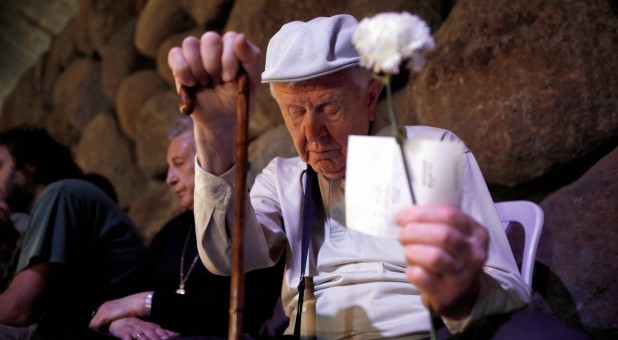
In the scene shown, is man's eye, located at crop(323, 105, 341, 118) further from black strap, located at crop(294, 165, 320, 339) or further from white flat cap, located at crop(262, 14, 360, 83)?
black strap, located at crop(294, 165, 320, 339)

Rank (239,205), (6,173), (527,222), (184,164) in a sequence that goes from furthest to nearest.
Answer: (6,173) < (184,164) < (527,222) < (239,205)

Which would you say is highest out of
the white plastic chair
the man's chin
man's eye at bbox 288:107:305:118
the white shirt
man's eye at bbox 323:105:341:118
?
man's eye at bbox 288:107:305:118

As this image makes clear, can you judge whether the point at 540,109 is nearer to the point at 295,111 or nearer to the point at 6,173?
the point at 295,111

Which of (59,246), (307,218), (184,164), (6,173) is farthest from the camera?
(6,173)

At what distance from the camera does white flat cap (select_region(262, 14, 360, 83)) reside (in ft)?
3.93

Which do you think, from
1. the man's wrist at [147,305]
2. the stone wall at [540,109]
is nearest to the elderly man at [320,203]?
the stone wall at [540,109]

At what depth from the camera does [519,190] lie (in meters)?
1.89

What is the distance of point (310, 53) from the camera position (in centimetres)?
120

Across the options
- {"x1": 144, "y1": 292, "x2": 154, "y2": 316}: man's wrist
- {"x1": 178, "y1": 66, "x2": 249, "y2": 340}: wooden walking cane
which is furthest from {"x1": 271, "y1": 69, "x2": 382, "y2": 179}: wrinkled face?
{"x1": 144, "y1": 292, "x2": 154, "y2": 316}: man's wrist

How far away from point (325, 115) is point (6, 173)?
5.69ft

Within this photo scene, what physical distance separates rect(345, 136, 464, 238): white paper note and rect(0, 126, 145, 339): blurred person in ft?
3.56

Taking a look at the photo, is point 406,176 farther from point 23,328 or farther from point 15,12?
point 15,12

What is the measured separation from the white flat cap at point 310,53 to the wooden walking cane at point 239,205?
0.30 m

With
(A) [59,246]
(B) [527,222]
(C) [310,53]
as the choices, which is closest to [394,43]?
(C) [310,53]
